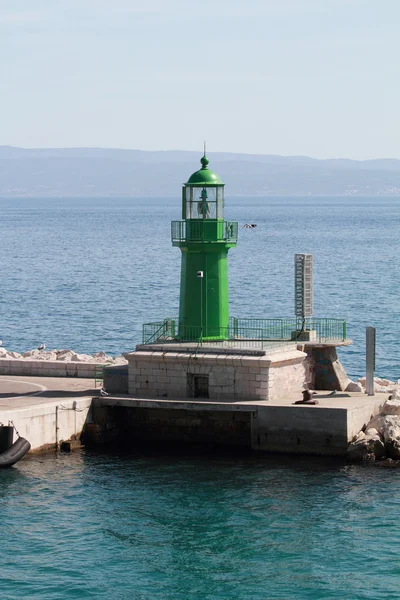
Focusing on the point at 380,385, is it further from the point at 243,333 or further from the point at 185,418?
the point at 185,418

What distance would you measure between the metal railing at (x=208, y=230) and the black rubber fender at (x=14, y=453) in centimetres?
697

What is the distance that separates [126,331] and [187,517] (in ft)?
102

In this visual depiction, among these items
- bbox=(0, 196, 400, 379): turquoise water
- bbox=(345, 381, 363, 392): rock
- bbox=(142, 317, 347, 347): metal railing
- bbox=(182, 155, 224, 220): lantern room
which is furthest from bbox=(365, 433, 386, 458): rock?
bbox=(0, 196, 400, 379): turquoise water

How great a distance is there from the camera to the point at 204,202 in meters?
32.2

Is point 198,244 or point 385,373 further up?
point 198,244

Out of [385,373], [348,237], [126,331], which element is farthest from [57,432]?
[348,237]

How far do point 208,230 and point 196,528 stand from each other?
379 inches

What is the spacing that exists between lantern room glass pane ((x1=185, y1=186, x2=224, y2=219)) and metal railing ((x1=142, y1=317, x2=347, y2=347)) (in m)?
2.73

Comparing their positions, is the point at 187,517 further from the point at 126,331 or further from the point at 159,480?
the point at 126,331

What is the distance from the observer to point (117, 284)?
256 ft

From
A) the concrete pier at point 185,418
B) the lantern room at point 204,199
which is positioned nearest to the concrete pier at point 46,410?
the concrete pier at point 185,418

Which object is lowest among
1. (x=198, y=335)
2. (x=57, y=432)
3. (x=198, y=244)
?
(x=57, y=432)

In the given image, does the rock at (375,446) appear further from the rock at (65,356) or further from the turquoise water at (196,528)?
the rock at (65,356)

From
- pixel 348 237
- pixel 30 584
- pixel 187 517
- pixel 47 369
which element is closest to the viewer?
pixel 30 584
